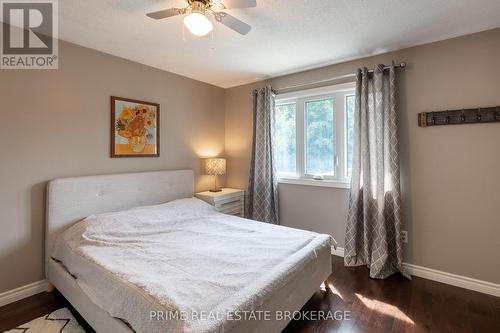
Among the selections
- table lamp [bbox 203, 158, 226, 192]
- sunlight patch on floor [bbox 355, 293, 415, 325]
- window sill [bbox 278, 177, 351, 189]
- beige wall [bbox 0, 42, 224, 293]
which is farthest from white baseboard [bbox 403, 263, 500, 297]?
beige wall [bbox 0, 42, 224, 293]

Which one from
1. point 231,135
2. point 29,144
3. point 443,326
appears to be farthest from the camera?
point 231,135

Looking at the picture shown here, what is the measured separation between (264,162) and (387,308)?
7.00ft

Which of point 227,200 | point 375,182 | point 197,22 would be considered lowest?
point 227,200

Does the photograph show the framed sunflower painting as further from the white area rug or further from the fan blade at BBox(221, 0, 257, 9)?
the fan blade at BBox(221, 0, 257, 9)

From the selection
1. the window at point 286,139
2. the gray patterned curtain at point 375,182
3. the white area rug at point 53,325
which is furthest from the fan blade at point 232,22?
the white area rug at point 53,325

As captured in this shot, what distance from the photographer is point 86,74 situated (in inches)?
97.0

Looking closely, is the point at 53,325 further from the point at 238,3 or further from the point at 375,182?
the point at 375,182

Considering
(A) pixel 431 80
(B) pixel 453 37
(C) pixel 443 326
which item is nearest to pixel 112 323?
(C) pixel 443 326

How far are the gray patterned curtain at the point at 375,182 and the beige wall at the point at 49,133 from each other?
2.48 m

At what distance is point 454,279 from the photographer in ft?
7.63

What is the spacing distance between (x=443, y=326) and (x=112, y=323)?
2.32 metres

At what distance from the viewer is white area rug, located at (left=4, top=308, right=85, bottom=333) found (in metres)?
1.75

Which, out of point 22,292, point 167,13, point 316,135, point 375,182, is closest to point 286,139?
point 316,135

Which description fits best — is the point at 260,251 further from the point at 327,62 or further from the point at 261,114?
the point at 327,62
